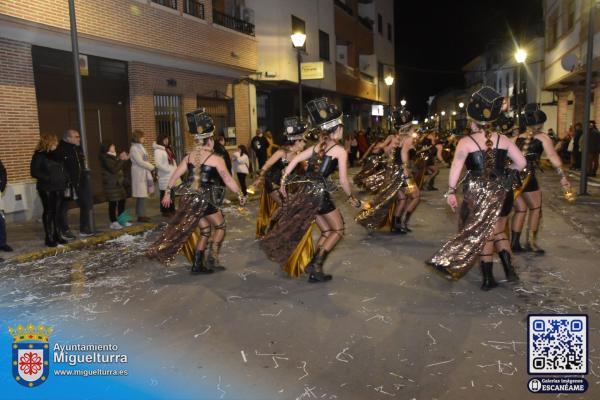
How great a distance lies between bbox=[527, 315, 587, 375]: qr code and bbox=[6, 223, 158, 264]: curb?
6.78 m

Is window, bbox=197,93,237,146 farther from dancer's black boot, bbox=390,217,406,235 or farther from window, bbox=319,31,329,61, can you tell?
dancer's black boot, bbox=390,217,406,235

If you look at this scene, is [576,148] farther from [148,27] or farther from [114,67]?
[114,67]

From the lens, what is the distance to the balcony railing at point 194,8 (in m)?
15.5

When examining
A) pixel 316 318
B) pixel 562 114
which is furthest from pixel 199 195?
pixel 562 114

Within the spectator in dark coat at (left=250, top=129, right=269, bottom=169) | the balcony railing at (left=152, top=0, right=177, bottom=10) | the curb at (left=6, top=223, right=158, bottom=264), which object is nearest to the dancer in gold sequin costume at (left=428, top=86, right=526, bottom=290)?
the curb at (left=6, top=223, right=158, bottom=264)

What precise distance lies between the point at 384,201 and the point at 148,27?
8.13 meters

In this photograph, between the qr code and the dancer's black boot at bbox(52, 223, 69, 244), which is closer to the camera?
the qr code

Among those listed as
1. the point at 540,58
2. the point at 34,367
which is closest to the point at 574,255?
the point at 34,367

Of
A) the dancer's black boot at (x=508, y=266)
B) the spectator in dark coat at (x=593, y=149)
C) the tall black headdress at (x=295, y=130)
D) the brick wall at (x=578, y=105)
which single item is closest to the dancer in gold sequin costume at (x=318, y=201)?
the dancer's black boot at (x=508, y=266)

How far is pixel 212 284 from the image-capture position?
Result: 6273 millimetres

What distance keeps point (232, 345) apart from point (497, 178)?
316 centimetres

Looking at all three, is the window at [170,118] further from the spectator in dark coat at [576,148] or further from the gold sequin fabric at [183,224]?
the spectator in dark coat at [576,148]

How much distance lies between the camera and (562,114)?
26203 mm

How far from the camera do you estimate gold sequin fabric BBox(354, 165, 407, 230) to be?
8633mm
